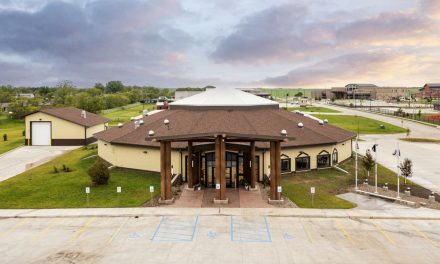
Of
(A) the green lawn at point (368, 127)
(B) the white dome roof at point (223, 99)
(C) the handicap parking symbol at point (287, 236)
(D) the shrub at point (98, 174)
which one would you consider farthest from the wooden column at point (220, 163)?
(A) the green lawn at point (368, 127)

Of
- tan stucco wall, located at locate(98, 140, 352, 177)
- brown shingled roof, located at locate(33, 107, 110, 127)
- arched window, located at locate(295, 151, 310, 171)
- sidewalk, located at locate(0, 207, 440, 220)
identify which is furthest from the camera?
brown shingled roof, located at locate(33, 107, 110, 127)

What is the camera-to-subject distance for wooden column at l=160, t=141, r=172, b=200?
29234 millimetres

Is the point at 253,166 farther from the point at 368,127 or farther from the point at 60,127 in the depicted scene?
the point at 368,127

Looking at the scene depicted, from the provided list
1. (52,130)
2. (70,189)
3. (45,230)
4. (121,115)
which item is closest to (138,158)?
(70,189)

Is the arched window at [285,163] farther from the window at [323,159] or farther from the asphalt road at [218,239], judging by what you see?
the asphalt road at [218,239]

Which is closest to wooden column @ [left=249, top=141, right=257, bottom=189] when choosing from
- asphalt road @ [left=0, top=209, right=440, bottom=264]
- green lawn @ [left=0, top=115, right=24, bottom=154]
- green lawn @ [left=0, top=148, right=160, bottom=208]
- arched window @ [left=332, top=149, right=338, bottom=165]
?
asphalt road @ [left=0, top=209, right=440, bottom=264]

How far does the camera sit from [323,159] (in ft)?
140

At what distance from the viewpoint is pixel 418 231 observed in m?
23.6

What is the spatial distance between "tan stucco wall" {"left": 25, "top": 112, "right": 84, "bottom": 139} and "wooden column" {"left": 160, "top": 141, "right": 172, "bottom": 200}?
127 ft

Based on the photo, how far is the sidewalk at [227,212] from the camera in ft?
86.6

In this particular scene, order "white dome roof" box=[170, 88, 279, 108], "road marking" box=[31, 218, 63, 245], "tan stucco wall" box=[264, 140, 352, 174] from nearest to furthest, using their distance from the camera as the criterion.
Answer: "road marking" box=[31, 218, 63, 245] → "tan stucco wall" box=[264, 140, 352, 174] → "white dome roof" box=[170, 88, 279, 108]

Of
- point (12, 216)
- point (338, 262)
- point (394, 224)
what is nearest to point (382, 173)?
point (394, 224)

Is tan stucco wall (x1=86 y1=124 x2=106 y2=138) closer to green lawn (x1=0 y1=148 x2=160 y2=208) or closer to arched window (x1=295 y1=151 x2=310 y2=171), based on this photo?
green lawn (x1=0 y1=148 x2=160 y2=208)

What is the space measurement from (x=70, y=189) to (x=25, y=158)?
73.5ft
